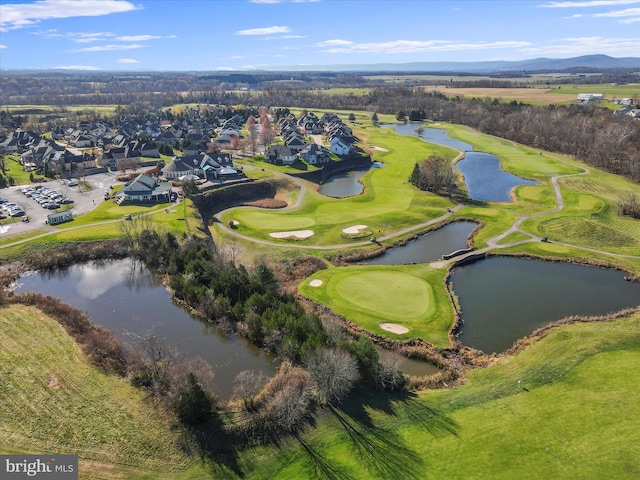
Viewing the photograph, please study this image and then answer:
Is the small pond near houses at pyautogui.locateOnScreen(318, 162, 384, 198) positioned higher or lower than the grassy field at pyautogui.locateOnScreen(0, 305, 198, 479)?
higher

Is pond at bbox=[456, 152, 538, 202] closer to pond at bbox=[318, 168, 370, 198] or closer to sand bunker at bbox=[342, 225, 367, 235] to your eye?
pond at bbox=[318, 168, 370, 198]

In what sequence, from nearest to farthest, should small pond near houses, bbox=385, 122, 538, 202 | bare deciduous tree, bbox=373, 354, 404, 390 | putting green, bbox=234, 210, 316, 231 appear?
1. bare deciduous tree, bbox=373, 354, 404, 390
2. putting green, bbox=234, 210, 316, 231
3. small pond near houses, bbox=385, 122, 538, 202

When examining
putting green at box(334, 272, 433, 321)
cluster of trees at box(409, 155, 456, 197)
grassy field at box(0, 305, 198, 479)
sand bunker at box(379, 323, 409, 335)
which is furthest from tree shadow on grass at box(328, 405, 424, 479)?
cluster of trees at box(409, 155, 456, 197)

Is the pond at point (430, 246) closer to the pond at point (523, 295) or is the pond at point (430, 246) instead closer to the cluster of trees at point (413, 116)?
the pond at point (523, 295)

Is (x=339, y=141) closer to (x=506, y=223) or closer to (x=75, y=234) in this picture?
(x=506, y=223)

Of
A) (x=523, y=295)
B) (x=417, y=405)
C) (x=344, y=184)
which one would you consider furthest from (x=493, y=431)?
(x=344, y=184)

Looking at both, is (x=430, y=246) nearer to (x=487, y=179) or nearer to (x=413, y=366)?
(x=413, y=366)

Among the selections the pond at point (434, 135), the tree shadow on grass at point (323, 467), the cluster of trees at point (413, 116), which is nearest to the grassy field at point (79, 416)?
the tree shadow on grass at point (323, 467)
